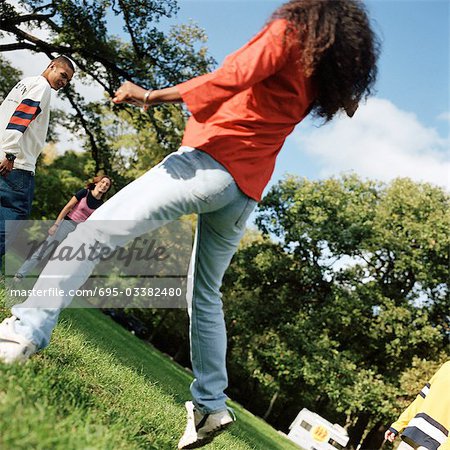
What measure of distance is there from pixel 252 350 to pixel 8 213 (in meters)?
21.1

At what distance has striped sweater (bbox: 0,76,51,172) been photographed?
14.7 feet

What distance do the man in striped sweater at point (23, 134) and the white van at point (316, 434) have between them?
17.9 metres

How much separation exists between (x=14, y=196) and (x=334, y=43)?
10.7 ft

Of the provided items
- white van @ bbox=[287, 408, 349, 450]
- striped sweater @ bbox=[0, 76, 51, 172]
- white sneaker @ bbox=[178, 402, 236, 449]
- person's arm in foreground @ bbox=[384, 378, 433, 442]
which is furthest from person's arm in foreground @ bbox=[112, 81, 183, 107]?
white van @ bbox=[287, 408, 349, 450]

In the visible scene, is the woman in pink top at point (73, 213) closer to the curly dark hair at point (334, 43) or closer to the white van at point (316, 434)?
the curly dark hair at point (334, 43)

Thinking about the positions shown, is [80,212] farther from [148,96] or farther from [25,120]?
[148,96]

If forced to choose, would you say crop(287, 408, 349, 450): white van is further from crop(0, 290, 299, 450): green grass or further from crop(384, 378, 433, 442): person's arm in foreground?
crop(0, 290, 299, 450): green grass

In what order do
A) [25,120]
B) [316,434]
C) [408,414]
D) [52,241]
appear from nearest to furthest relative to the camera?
[25,120] → [408,414] → [52,241] → [316,434]

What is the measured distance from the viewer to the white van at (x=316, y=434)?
1994cm

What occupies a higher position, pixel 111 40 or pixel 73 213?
pixel 111 40

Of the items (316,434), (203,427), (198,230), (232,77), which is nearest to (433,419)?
(203,427)

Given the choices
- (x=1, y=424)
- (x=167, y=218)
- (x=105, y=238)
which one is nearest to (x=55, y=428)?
(x=1, y=424)

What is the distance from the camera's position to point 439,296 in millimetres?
23938

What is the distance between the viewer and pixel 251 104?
2598mm
